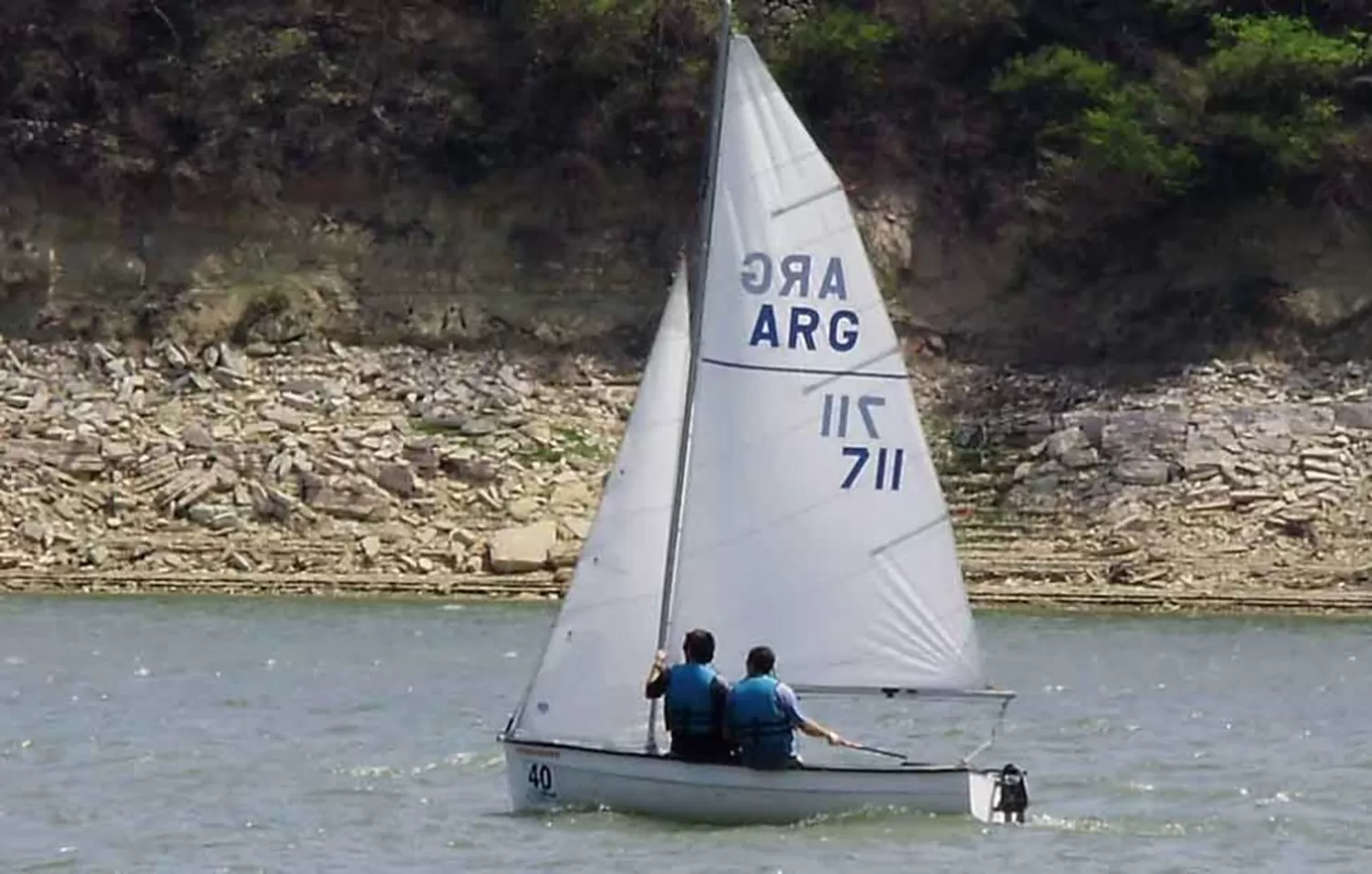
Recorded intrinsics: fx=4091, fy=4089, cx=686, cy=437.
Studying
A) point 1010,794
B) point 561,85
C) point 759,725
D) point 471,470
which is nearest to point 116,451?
point 471,470

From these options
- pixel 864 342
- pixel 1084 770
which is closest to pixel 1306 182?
pixel 1084 770

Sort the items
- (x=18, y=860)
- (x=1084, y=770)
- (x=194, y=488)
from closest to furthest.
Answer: (x=18, y=860)
(x=1084, y=770)
(x=194, y=488)

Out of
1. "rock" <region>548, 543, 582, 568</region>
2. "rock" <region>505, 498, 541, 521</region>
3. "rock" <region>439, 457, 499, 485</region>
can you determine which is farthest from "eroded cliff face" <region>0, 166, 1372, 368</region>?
"rock" <region>548, 543, 582, 568</region>

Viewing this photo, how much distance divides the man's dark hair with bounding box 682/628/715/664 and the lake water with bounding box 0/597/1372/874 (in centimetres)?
111

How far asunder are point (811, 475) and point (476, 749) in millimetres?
6567

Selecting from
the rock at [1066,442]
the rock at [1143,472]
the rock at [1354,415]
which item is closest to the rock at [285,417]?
the rock at [1066,442]

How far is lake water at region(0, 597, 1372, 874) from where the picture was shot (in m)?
25.6

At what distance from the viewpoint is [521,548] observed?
1975 inches

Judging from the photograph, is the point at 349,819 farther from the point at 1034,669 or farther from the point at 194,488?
the point at 194,488

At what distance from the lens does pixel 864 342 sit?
2634 centimetres

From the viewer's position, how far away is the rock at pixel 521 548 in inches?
1962

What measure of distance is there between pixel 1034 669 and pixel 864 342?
15.1m

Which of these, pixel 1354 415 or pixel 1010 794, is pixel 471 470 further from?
pixel 1010 794

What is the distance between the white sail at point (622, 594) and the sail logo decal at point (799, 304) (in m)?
0.48
